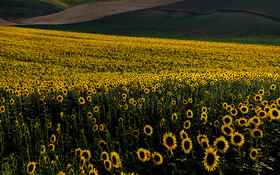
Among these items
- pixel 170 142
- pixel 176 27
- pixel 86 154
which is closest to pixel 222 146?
pixel 170 142

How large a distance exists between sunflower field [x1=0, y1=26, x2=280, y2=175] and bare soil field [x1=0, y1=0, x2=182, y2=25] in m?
34.7

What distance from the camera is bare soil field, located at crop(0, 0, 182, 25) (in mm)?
61125

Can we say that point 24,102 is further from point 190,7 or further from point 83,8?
point 83,8

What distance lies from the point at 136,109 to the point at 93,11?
2633 inches

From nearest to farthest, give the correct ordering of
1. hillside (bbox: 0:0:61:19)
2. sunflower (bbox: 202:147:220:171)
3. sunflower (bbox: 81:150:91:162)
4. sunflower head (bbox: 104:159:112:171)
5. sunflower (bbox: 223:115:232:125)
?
1. sunflower (bbox: 202:147:220:171)
2. sunflower head (bbox: 104:159:112:171)
3. sunflower (bbox: 81:150:91:162)
4. sunflower (bbox: 223:115:232:125)
5. hillside (bbox: 0:0:61:19)

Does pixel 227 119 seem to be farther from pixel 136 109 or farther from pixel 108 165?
pixel 136 109

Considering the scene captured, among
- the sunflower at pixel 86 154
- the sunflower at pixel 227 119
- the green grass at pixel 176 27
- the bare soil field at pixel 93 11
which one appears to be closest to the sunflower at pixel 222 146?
the sunflower at pixel 227 119

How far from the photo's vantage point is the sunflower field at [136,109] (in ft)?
13.2

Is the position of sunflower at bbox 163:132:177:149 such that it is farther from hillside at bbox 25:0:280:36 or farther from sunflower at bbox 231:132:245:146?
hillside at bbox 25:0:280:36

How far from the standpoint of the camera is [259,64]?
1902cm

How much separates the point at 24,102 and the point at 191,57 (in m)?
16.6

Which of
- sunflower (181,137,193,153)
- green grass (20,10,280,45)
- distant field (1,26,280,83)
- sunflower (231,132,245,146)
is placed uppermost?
green grass (20,10,280,45)

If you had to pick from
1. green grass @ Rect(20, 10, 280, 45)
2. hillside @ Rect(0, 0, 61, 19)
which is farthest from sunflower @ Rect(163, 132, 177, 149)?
hillside @ Rect(0, 0, 61, 19)

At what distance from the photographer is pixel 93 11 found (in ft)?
224
